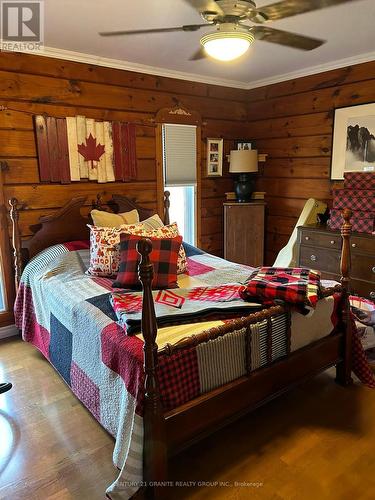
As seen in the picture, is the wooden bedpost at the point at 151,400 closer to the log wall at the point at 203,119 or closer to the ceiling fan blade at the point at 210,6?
the ceiling fan blade at the point at 210,6

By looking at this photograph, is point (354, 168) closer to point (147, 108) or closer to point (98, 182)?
point (147, 108)

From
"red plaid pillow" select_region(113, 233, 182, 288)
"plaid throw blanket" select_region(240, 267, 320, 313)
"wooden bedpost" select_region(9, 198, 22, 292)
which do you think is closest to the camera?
"plaid throw blanket" select_region(240, 267, 320, 313)

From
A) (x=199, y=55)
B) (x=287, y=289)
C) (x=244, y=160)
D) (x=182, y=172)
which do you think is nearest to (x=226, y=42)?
(x=199, y=55)

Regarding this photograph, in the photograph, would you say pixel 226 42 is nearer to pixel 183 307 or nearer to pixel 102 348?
pixel 183 307

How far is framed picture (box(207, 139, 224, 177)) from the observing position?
4.22 m

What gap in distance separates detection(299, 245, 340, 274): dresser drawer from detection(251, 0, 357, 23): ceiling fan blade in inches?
78.9

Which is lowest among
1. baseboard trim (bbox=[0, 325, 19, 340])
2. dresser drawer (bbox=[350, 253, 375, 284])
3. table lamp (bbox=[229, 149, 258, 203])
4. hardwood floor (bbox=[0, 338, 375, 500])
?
hardwood floor (bbox=[0, 338, 375, 500])

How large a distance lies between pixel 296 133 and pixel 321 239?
1.29 meters

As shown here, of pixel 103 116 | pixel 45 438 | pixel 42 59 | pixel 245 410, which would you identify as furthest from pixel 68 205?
pixel 245 410

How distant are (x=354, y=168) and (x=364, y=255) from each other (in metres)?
0.92

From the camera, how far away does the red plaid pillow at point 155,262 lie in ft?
7.97

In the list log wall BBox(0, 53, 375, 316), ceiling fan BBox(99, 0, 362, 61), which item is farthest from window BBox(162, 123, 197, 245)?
ceiling fan BBox(99, 0, 362, 61)

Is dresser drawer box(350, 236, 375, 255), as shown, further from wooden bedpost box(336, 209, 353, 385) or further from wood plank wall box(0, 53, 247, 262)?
wood plank wall box(0, 53, 247, 262)

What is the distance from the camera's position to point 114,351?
166 cm
